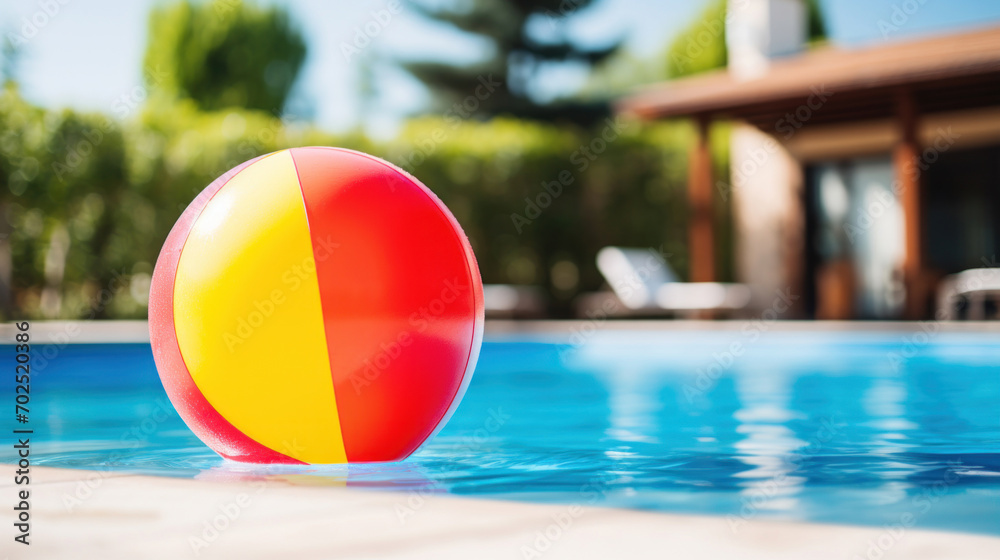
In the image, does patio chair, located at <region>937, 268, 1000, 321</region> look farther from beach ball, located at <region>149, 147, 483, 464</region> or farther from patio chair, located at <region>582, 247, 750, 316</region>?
beach ball, located at <region>149, 147, 483, 464</region>

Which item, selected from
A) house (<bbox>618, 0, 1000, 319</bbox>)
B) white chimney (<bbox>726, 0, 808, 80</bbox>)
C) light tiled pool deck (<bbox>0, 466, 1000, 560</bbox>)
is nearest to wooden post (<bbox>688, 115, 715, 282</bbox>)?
house (<bbox>618, 0, 1000, 319</bbox>)

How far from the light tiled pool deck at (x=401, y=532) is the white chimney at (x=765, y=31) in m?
18.2

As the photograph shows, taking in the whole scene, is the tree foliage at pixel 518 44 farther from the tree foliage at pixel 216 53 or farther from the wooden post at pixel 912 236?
the wooden post at pixel 912 236

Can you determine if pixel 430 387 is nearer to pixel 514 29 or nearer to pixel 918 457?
pixel 918 457

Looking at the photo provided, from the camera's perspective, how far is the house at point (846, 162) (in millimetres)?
16000

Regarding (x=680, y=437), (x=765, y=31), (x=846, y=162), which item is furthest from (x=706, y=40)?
(x=680, y=437)

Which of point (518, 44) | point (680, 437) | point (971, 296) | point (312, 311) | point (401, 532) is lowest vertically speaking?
point (401, 532)

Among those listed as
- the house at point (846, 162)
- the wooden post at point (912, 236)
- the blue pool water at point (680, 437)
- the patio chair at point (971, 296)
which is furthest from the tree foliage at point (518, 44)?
the blue pool water at point (680, 437)

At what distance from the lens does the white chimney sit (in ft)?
67.5

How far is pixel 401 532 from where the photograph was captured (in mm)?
2727

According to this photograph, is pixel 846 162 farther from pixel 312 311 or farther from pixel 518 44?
pixel 312 311

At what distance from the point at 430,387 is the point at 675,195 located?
1831 centimetres

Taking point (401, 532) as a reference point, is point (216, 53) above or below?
above

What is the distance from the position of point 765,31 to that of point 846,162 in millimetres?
3028
